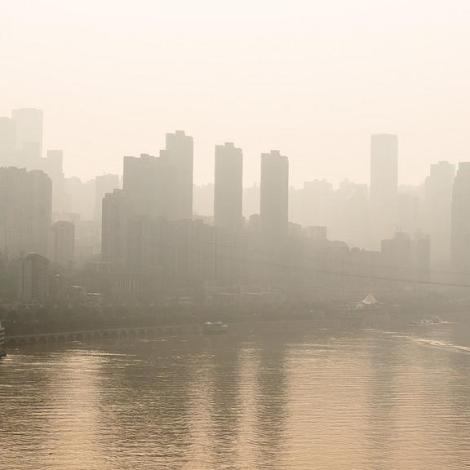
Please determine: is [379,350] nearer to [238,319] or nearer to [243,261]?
[238,319]

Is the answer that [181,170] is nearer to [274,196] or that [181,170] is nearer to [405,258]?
[274,196]

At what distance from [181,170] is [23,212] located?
21.8 meters

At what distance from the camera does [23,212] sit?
54.4 m

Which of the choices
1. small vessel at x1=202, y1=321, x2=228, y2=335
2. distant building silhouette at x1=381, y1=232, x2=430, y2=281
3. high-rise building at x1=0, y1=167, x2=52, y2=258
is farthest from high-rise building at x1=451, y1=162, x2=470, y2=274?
small vessel at x1=202, y1=321, x2=228, y2=335

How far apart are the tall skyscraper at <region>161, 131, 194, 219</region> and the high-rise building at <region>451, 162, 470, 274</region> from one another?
23.5 meters

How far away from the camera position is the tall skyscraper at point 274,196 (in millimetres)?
72125

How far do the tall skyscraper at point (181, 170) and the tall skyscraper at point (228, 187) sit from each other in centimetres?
220

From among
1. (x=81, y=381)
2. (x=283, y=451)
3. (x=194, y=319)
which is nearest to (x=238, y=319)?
(x=194, y=319)

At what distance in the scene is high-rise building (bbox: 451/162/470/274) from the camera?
82.3m

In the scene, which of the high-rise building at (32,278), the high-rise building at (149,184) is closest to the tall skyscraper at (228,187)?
the high-rise building at (149,184)

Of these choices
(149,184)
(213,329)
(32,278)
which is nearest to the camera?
(213,329)

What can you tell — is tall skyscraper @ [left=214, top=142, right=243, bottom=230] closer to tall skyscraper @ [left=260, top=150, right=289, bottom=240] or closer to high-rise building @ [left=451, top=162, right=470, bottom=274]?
tall skyscraper @ [left=260, top=150, right=289, bottom=240]

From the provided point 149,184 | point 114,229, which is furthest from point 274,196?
point 114,229

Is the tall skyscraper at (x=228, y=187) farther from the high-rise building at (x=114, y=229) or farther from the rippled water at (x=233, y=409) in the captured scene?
the rippled water at (x=233, y=409)
